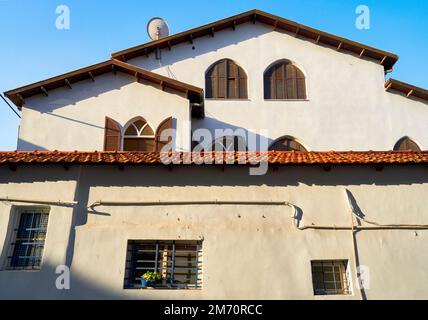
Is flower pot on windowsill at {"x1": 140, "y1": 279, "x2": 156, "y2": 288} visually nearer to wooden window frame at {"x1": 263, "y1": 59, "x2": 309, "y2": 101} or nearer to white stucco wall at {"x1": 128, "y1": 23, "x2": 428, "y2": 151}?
white stucco wall at {"x1": 128, "y1": 23, "x2": 428, "y2": 151}

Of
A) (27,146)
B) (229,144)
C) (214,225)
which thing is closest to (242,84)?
(229,144)

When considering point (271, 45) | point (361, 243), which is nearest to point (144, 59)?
point (271, 45)

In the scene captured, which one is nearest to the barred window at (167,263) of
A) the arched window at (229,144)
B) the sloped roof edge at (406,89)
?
the arched window at (229,144)

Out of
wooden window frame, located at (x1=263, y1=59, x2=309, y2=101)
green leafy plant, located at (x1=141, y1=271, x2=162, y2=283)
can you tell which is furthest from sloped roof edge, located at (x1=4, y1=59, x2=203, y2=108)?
green leafy plant, located at (x1=141, y1=271, x2=162, y2=283)

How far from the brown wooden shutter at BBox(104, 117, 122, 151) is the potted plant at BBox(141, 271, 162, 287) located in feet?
19.6

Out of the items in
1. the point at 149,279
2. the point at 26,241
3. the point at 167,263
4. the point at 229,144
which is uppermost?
the point at 229,144

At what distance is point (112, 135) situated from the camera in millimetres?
14000

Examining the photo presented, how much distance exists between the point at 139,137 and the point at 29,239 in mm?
5710

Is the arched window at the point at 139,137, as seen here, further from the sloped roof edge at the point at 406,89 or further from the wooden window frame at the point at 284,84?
the sloped roof edge at the point at 406,89

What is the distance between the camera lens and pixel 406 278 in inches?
352

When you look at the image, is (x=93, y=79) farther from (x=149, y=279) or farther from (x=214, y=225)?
(x=149, y=279)

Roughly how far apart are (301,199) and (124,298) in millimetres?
4537

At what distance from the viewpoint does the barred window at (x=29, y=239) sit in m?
9.22

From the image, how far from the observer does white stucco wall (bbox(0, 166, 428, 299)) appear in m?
8.80
